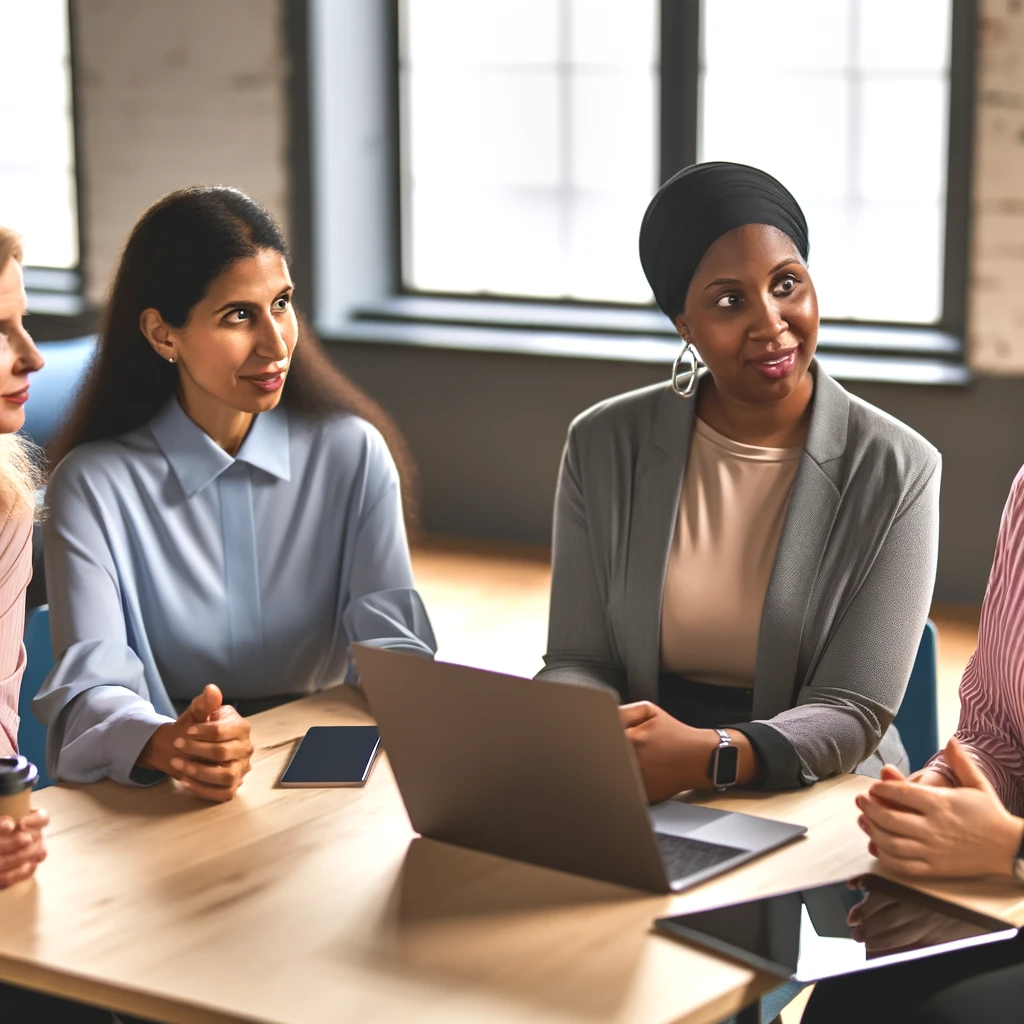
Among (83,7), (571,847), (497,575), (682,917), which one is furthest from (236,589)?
(83,7)

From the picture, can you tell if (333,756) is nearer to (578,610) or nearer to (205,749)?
(205,749)

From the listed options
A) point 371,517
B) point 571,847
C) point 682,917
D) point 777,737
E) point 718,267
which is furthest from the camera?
point 371,517

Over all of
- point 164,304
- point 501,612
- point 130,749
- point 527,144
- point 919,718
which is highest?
point 527,144

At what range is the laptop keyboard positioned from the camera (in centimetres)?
161

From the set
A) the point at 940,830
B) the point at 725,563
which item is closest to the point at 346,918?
the point at 940,830

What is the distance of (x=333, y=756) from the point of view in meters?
1.97

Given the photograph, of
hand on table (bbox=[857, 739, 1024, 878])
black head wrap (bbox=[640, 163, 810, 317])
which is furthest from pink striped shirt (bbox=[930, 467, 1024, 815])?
black head wrap (bbox=[640, 163, 810, 317])

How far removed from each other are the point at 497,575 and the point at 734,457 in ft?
10.3

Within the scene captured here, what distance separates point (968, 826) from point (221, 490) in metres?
1.24

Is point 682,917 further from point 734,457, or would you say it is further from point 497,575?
point 497,575

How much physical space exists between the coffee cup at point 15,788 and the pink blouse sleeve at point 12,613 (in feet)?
1.33

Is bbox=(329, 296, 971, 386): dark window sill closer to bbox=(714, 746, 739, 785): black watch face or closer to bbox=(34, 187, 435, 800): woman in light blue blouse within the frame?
bbox=(34, 187, 435, 800): woman in light blue blouse

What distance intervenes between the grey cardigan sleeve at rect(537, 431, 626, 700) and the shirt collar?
0.43 meters

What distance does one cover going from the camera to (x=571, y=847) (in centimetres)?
161
